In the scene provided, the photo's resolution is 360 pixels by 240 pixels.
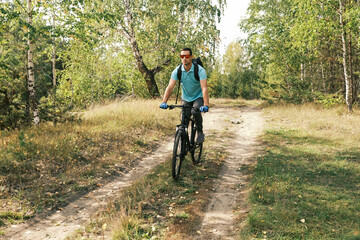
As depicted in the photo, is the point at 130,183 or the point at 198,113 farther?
the point at 130,183

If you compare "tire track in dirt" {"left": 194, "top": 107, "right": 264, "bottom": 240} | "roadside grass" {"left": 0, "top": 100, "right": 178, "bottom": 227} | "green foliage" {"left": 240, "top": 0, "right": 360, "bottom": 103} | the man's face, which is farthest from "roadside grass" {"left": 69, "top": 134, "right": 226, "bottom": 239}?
"green foliage" {"left": 240, "top": 0, "right": 360, "bottom": 103}

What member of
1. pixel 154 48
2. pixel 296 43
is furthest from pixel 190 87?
pixel 154 48

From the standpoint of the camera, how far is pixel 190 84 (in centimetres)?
581

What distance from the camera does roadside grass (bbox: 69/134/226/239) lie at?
12.6 feet

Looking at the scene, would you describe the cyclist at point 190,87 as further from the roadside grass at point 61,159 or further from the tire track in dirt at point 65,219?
the roadside grass at point 61,159

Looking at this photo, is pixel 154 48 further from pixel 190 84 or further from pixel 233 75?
pixel 233 75

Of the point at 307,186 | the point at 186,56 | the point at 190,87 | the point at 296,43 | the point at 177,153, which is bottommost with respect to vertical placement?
the point at 307,186

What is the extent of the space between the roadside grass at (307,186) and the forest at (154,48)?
4.81 meters

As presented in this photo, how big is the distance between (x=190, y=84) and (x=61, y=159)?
12.6ft

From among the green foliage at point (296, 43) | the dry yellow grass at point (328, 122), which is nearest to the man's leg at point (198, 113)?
the dry yellow grass at point (328, 122)

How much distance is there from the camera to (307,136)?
29.8 ft

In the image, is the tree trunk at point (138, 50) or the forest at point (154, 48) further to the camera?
the tree trunk at point (138, 50)

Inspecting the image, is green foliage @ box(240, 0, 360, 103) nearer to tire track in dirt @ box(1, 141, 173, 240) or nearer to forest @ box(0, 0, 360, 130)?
forest @ box(0, 0, 360, 130)

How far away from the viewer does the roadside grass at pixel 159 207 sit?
385 cm
